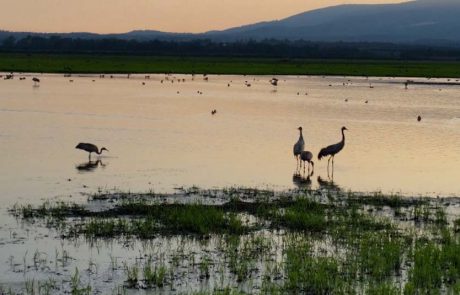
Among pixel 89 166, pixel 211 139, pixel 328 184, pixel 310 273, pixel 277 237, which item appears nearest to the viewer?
pixel 310 273

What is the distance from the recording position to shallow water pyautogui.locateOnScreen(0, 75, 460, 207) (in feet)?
69.7

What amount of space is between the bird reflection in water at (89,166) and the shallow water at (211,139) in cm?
4

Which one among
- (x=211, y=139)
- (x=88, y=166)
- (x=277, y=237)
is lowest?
(x=277, y=237)

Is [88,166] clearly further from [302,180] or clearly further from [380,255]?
[380,255]

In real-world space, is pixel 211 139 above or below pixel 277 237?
above

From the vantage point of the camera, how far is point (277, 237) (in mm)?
15172

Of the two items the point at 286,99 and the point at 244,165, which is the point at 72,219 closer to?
Result: the point at 244,165

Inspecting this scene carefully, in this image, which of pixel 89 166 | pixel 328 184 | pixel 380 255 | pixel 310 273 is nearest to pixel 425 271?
pixel 380 255

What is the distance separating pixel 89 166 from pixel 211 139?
7797 mm

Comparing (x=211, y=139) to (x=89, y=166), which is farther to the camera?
(x=211, y=139)

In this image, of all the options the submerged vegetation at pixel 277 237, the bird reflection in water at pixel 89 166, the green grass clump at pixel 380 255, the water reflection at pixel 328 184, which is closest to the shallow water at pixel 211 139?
the bird reflection in water at pixel 89 166

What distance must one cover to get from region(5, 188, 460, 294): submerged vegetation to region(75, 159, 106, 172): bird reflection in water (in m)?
4.40

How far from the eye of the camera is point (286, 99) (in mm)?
52594

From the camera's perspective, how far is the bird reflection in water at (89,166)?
74.7 ft
